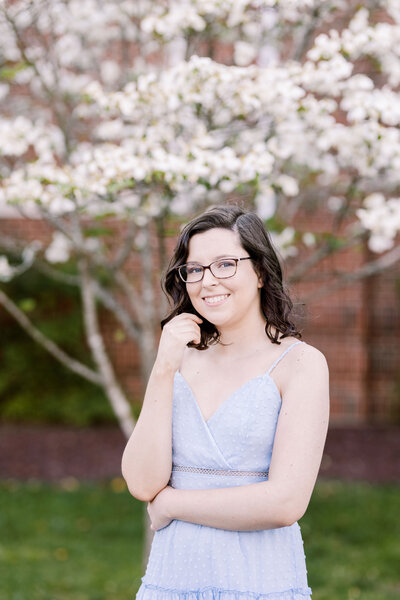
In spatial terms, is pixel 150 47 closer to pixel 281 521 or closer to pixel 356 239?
pixel 356 239

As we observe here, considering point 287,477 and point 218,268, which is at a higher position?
point 218,268

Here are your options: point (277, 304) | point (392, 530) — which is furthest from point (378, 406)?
point (277, 304)

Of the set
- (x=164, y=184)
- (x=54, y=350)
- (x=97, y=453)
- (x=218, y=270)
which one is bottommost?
(x=97, y=453)

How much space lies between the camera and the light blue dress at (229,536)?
1883mm

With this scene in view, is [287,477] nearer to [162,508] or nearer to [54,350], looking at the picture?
[162,508]

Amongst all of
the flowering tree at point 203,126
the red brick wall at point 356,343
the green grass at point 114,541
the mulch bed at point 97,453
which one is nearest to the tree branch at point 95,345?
the flowering tree at point 203,126

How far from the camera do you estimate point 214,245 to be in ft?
6.41

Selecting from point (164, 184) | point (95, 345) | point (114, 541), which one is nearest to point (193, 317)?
point (164, 184)

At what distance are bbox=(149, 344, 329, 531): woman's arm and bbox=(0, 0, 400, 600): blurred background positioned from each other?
0.36 metres

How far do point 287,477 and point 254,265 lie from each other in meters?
0.53

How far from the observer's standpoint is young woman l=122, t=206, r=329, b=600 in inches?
71.9

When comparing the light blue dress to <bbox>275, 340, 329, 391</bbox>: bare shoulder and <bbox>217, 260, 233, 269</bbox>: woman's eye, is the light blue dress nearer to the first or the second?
<bbox>275, 340, 329, 391</bbox>: bare shoulder

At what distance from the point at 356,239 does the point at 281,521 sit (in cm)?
264

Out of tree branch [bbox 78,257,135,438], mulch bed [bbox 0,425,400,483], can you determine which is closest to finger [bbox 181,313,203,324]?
tree branch [bbox 78,257,135,438]
